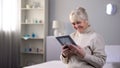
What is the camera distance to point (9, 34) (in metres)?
4.64

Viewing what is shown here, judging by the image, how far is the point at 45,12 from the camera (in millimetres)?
4742

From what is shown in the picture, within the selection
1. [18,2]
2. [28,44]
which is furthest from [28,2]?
[28,44]

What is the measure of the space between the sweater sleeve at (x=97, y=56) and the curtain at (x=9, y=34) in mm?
3266

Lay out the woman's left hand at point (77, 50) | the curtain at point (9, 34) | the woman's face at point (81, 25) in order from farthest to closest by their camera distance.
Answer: the curtain at point (9, 34), the woman's face at point (81, 25), the woman's left hand at point (77, 50)

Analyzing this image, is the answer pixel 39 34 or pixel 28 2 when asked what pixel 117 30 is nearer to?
pixel 39 34

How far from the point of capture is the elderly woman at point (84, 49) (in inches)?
56.6

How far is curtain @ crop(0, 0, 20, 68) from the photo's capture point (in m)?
4.53

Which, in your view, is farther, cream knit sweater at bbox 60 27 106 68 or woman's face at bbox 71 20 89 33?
woman's face at bbox 71 20 89 33

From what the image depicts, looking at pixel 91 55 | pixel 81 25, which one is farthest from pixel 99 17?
pixel 91 55

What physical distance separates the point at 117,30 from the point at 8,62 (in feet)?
7.87

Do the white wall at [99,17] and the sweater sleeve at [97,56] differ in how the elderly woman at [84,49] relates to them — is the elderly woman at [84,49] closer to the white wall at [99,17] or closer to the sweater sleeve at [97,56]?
the sweater sleeve at [97,56]

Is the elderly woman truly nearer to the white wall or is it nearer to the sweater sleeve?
the sweater sleeve

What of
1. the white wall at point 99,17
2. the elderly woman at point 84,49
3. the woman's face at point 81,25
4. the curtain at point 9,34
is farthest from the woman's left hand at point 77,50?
the white wall at point 99,17

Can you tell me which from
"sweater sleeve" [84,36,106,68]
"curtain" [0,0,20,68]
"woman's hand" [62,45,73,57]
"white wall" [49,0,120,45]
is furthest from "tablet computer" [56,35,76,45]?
"white wall" [49,0,120,45]
